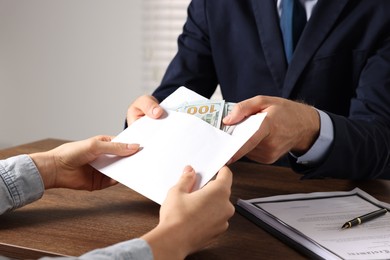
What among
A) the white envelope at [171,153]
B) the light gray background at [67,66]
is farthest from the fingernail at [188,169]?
the light gray background at [67,66]

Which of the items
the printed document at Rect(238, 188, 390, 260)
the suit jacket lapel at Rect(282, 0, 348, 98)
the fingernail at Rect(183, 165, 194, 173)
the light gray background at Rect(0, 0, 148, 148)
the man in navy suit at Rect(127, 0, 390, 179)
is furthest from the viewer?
the light gray background at Rect(0, 0, 148, 148)

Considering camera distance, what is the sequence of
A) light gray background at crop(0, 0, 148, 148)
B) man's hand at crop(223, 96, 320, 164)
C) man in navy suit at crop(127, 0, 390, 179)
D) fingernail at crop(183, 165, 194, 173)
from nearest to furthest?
1. fingernail at crop(183, 165, 194, 173)
2. man's hand at crop(223, 96, 320, 164)
3. man in navy suit at crop(127, 0, 390, 179)
4. light gray background at crop(0, 0, 148, 148)

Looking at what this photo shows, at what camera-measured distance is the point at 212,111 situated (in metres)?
1.05

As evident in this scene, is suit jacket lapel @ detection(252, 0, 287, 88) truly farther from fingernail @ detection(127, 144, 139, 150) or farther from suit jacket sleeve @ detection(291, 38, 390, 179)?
fingernail @ detection(127, 144, 139, 150)

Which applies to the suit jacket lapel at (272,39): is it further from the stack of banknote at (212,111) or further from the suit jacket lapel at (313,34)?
the stack of banknote at (212,111)

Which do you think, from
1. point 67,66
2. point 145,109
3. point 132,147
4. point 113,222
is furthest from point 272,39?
point 67,66

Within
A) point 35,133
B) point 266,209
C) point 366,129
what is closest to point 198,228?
point 266,209

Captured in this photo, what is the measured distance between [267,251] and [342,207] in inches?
9.5

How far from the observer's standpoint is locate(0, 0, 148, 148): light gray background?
3123mm

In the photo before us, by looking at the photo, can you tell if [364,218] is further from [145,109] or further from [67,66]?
[67,66]

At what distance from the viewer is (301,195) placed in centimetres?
104

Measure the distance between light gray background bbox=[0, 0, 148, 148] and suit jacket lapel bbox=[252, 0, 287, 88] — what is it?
1578 millimetres

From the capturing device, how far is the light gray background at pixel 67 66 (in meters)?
3.12

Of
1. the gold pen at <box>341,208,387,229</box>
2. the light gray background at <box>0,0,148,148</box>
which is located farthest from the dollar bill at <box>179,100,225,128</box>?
the light gray background at <box>0,0,148,148</box>
